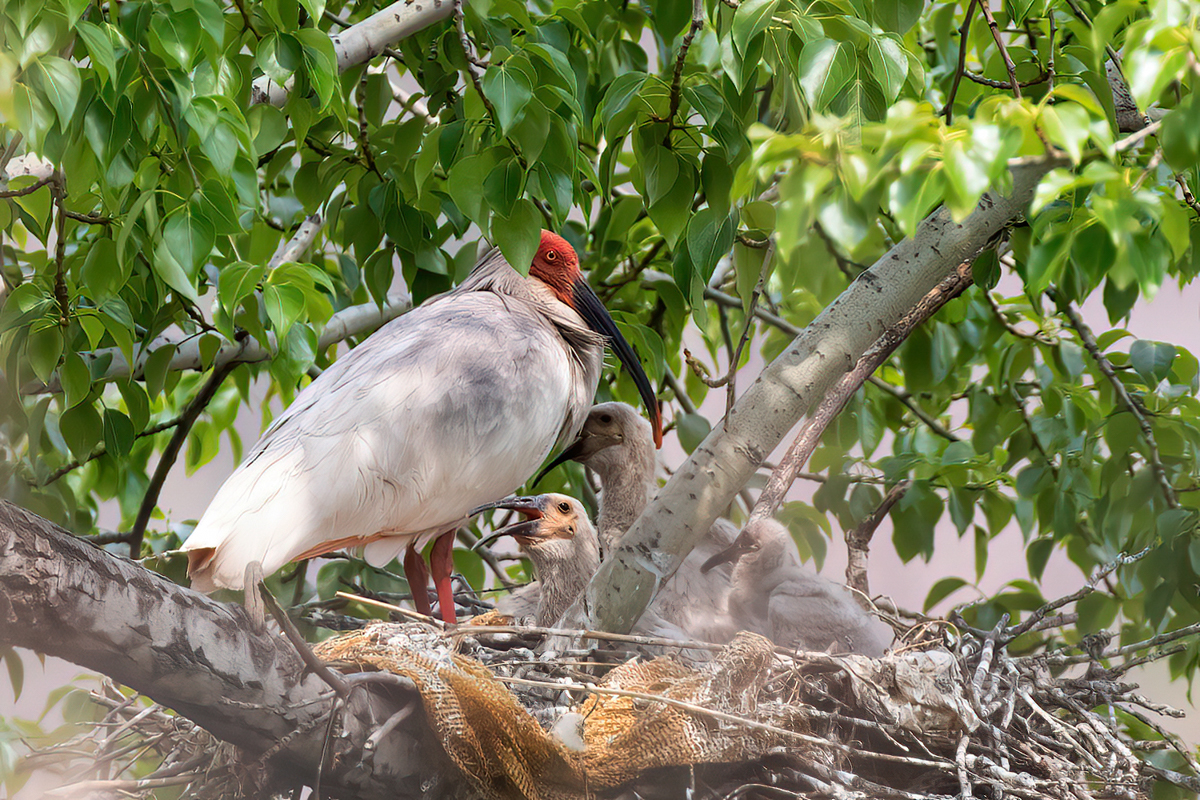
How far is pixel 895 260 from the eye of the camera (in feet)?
6.70

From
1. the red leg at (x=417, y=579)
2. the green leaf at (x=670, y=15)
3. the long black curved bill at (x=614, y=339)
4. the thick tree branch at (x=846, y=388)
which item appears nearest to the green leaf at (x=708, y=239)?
the green leaf at (x=670, y=15)

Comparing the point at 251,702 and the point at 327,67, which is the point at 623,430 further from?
the point at 251,702

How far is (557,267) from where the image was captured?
2697mm

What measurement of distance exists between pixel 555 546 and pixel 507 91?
128cm

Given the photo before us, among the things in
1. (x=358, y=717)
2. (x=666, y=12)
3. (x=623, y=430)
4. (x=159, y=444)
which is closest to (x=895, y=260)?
(x=666, y=12)

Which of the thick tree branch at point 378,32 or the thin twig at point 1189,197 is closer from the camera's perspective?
the thin twig at point 1189,197

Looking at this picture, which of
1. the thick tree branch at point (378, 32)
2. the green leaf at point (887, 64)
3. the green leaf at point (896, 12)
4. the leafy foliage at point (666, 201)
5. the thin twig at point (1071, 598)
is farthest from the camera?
the thick tree branch at point (378, 32)

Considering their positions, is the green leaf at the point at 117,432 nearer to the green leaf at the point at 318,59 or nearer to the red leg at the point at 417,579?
the red leg at the point at 417,579

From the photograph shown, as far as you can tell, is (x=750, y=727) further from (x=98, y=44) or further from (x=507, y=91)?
(x=98, y=44)

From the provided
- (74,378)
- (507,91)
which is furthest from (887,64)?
(74,378)

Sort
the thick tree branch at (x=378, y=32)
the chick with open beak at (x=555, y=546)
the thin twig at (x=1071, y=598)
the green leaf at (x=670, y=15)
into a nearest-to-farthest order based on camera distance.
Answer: the thin twig at (x=1071, y=598) → the green leaf at (x=670, y=15) → the thick tree branch at (x=378, y=32) → the chick with open beak at (x=555, y=546)

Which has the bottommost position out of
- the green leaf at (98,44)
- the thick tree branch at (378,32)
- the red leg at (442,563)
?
the red leg at (442,563)

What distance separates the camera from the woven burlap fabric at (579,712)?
1.53m

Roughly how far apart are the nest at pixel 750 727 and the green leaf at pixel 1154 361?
802mm
